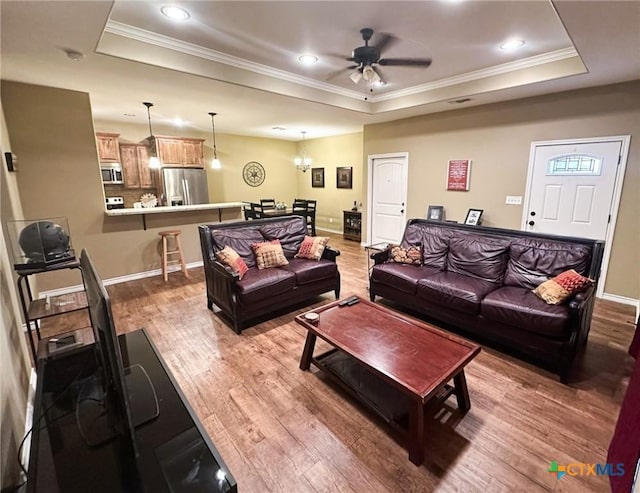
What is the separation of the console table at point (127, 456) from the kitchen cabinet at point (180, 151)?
5934 mm

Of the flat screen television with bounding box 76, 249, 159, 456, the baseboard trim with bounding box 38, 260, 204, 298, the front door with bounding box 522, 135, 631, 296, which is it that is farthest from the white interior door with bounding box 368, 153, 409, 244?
the flat screen television with bounding box 76, 249, 159, 456

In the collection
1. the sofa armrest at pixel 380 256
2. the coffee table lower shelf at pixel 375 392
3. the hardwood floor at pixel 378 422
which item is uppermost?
the sofa armrest at pixel 380 256

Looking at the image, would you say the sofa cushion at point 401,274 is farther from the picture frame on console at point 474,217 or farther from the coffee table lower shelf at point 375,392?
the picture frame on console at point 474,217

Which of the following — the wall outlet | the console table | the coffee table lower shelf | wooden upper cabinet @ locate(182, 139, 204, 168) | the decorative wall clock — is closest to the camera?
the console table

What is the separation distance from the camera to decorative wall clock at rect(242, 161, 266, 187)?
8.12 metres

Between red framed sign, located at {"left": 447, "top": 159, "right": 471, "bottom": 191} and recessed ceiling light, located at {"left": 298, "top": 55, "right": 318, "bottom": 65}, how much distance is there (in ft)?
9.26

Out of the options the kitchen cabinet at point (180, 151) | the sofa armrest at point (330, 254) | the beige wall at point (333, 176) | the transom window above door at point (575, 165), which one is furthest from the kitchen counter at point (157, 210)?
the transom window above door at point (575, 165)

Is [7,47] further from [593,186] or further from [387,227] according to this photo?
[593,186]

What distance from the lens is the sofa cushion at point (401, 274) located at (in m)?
3.23

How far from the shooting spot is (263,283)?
123 inches

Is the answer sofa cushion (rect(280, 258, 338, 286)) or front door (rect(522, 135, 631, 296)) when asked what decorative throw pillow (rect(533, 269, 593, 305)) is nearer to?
front door (rect(522, 135, 631, 296))

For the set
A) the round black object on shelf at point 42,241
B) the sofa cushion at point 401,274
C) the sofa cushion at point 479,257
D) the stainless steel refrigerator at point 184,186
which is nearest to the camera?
the round black object on shelf at point 42,241

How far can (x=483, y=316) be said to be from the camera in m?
2.69

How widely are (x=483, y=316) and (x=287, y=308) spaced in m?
2.04
